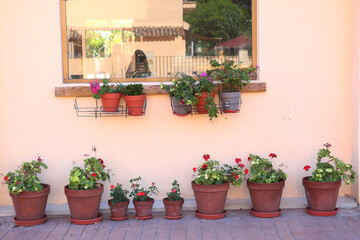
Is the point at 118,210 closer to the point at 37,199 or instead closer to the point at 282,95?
the point at 37,199

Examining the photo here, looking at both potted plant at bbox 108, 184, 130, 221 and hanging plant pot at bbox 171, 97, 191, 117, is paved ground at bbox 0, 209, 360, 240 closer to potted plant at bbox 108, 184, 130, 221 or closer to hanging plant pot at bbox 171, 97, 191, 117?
potted plant at bbox 108, 184, 130, 221

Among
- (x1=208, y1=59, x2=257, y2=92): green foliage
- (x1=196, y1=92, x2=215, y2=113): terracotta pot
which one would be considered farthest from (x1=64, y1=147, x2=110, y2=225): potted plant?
(x1=208, y1=59, x2=257, y2=92): green foliage

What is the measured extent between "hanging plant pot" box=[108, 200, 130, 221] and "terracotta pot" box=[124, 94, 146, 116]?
0.91 metres

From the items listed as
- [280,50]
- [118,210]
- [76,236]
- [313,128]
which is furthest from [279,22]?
[76,236]

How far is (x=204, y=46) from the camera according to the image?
17.8 feet

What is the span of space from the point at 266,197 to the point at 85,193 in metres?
1.77

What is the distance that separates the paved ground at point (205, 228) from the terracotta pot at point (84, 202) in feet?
0.38

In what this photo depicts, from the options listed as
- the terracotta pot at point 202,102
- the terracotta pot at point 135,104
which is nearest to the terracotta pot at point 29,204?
the terracotta pot at point 135,104

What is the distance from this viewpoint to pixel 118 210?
4.85m

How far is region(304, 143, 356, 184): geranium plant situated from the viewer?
4816 mm

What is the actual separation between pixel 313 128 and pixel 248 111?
0.72 metres

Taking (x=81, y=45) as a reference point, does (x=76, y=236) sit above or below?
below

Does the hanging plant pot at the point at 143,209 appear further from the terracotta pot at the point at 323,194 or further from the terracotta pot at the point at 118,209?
the terracotta pot at the point at 323,194

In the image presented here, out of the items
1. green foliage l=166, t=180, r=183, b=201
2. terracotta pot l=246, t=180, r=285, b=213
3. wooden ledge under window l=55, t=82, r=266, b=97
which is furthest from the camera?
wooden ledge under window l=55, t=82, r=266, b=97
